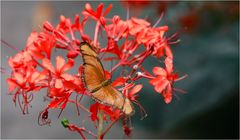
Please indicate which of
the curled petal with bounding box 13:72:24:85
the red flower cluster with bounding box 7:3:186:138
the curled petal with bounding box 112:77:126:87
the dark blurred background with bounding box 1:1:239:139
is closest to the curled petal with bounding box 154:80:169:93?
the red flower cluster with bounding box 7:3:186:138

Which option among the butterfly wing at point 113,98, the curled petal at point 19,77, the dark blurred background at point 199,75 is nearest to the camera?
the butterfly wing at point 113,98

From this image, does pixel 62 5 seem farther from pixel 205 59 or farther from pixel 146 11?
pixel 205 59

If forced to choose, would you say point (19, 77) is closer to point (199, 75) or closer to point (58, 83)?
point (58, 83)

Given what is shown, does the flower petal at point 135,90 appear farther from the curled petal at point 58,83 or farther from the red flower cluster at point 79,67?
the curled petal at point 58,83

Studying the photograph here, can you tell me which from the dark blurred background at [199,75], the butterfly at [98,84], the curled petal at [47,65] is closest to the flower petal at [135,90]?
the butterfly at [98,84]

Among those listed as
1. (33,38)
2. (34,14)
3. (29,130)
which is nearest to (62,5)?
Answer: (34,14)

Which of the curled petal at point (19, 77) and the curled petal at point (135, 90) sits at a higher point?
the curled petal at point (19, 77)

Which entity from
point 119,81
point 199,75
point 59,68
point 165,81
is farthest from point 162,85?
point 199,75
